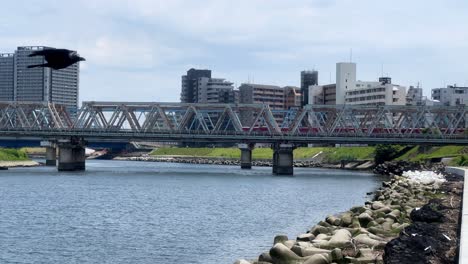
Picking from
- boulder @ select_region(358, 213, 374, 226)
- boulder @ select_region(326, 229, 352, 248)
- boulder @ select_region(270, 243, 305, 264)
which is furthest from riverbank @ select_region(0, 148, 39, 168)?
boulder @ select_region(270, 243, 305, 264)

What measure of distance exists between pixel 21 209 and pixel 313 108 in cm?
9263

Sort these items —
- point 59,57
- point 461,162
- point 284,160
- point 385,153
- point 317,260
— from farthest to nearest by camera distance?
point 385,153
point 284,160
point 461,162
point 317,260
point 59,57

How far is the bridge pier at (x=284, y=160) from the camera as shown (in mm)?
139500

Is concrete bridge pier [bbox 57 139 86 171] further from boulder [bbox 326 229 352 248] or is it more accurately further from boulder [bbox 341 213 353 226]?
boulder [bbox 326 229 352 248]

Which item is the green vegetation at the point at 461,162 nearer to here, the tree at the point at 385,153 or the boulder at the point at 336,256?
the tree at the point at 385,153

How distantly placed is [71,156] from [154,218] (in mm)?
93122

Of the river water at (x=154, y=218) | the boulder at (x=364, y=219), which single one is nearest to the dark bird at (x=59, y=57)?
the river water at (x=154, y=218)

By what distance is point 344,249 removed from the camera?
97.2 feet

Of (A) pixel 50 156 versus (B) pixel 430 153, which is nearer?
(B) pixel 430 153

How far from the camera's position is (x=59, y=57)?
14406 millimetres

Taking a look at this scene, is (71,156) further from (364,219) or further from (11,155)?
(364,219)

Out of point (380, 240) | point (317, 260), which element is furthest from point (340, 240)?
point (317, 260)

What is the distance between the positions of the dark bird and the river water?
74.7 feet

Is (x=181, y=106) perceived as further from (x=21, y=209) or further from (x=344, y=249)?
(x=344, y=249)
